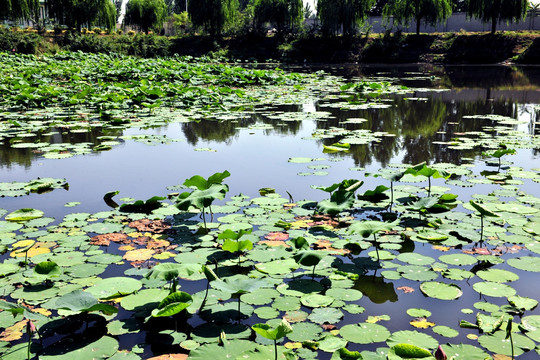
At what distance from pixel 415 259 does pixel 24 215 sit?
A: 2096 millimetres

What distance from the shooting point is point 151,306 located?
1715 mm

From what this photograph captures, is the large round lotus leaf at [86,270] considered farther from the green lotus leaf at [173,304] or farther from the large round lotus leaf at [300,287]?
the large round lotus leaf at [300,287]

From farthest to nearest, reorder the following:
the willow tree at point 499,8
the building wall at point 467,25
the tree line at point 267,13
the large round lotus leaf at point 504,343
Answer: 1. the building wall at point 467,25
2. the tree line at point 267,13
3. the willow tree at point 499,8
4. the large round lotus leaf at point 504,343

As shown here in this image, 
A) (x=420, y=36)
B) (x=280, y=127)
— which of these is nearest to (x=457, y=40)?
(x=420, y=36)

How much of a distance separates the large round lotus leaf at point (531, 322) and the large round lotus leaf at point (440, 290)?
0.25 metres

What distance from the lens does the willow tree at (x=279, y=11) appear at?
2731 centimetres

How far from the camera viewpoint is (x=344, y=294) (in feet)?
5.96

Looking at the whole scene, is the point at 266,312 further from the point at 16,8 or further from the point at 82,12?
the point at 82,12

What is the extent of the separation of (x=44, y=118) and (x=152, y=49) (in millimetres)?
18843

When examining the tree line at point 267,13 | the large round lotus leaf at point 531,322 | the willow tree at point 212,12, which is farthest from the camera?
the willow tree at point 212,12

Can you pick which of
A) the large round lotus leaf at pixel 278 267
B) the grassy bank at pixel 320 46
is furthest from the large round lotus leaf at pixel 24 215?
the grassy bank at pixel 320 46

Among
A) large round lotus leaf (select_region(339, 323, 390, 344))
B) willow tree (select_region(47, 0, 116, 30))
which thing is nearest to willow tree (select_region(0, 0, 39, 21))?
willow tree (select_region(47, 0, 116, 30))

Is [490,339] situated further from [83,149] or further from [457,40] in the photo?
[457,40]

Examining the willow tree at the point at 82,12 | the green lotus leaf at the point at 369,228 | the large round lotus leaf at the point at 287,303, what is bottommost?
the large round lotus leaf at the point at 287,303
